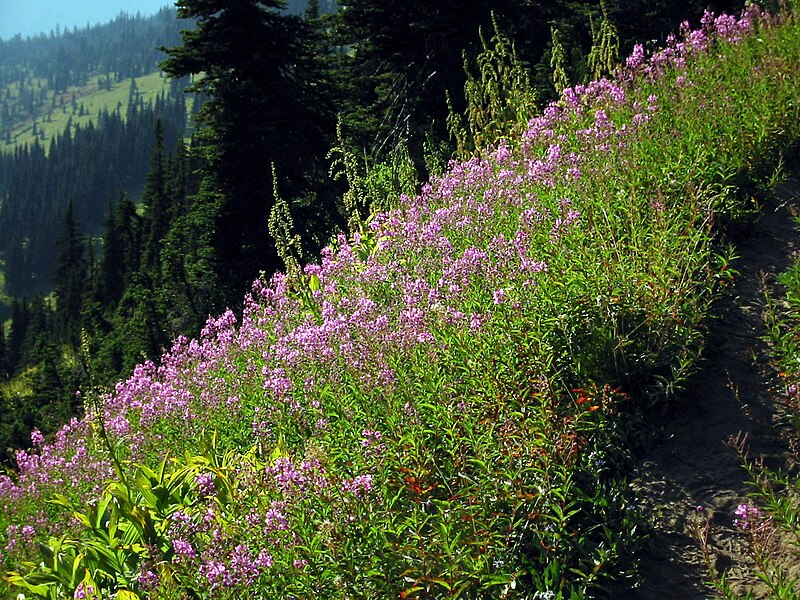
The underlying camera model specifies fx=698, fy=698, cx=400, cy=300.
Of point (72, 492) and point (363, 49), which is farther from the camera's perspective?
point (363, 49)

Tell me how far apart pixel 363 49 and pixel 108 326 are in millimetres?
33378

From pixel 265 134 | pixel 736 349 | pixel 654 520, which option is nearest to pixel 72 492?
pixel 654 520

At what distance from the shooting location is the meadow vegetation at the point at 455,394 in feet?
12.3

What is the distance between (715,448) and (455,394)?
5.35ft

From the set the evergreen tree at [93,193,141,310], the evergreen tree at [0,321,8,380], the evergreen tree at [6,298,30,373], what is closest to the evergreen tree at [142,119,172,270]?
the evergreen tree at [93,193,141,310]

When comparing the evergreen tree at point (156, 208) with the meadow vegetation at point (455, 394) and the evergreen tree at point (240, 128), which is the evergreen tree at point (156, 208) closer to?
the evergreen tree at point (240, 128)

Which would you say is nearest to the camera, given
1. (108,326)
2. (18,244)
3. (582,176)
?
(582,176)

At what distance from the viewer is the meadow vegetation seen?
3.74 meters

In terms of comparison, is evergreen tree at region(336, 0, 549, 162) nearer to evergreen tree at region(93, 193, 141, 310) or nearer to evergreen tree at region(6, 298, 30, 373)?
evergreen tree at region(93, 193, 141, 310)

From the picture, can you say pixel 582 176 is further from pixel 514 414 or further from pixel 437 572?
pixel 437 572

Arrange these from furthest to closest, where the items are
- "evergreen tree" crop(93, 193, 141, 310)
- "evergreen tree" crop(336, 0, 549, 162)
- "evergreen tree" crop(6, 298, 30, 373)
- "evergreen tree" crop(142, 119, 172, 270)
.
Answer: "evergreen tree" crop(6, 298, 30, 373) → "evergreen tree" crop(93, 193, 141, 310) → "evergreen tree" crop(142, 119, 172, 270) → "evergreen tree" crop(336, 0, 549, 162)

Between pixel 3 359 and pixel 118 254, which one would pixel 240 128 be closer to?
pixel 118 254

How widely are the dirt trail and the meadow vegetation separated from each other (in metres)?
0.15

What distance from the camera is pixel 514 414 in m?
4.11
